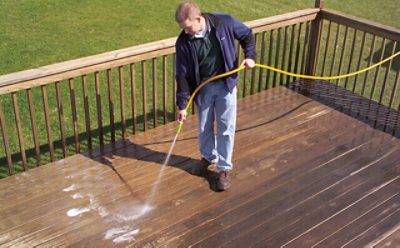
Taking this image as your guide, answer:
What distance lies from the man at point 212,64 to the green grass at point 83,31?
2059mm

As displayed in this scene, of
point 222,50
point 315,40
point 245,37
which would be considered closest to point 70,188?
point 222,50

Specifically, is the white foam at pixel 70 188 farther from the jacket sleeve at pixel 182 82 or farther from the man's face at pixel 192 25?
the man's face at pixel 192 25

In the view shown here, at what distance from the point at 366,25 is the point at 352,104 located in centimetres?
83

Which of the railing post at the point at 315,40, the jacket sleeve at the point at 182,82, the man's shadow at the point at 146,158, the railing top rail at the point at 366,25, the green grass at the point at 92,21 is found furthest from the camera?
the green grass at the point at 92,21

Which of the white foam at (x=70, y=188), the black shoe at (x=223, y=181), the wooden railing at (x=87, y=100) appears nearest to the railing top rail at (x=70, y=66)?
the wooden railing at (x=87, y=100)

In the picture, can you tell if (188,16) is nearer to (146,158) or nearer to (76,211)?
(146,158)

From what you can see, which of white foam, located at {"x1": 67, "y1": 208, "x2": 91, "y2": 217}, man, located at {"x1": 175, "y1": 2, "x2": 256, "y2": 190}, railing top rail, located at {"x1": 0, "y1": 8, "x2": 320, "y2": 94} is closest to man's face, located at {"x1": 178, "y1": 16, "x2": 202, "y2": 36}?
man, located at {"x1": 175, "y1": 2, "x2": 256, "y2": 190}

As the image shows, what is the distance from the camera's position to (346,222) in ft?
11.8

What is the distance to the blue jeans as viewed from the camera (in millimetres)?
3758

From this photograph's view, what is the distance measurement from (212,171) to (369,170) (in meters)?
1.32

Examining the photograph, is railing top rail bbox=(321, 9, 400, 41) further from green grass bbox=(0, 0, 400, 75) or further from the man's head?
green grass bbox=(0, 0, 400, 75)

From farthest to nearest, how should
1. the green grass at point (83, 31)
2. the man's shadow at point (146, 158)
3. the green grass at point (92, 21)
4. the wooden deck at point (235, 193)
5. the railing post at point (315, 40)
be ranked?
the green grass at point (92, 21)
the green grass at point (83, 31)
the railing post at point (315, 40)
the man's shadow at point (146, 158)
the wooden deck at point (235, 193)

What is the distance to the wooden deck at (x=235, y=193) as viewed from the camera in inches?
137

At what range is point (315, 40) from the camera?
18.4 feet
